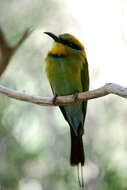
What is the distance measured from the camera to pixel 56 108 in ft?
18.1

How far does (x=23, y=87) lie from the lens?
5.05 m

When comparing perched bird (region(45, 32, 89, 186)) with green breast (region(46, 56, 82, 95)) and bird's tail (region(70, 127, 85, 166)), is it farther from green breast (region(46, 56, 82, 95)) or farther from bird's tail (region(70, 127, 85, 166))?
bird's tail (region(70, 127, 85, 166))

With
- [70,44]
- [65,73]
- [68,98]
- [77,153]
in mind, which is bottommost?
[77,153]

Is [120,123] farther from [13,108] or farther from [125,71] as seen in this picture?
[13,108]

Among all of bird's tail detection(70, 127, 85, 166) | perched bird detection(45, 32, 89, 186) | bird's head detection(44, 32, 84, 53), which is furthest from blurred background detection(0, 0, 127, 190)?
bird's head detection(44, 32, 84, 53)

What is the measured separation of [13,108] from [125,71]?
1.79m

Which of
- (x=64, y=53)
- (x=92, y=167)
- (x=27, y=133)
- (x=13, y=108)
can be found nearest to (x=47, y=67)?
(x=64, y=53)

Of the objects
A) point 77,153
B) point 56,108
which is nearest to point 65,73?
point 77,153

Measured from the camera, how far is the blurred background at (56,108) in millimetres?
4340

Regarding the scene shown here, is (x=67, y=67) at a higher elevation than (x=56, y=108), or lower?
higher

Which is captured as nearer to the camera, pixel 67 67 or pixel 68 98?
pixel 68 98

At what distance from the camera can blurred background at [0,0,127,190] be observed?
4.34 metres

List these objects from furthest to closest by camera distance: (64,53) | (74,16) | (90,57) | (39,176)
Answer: (74,16) → (90,57) → (39,176) → (64,53)

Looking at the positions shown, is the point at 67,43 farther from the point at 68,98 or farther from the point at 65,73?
the point at 68,98
